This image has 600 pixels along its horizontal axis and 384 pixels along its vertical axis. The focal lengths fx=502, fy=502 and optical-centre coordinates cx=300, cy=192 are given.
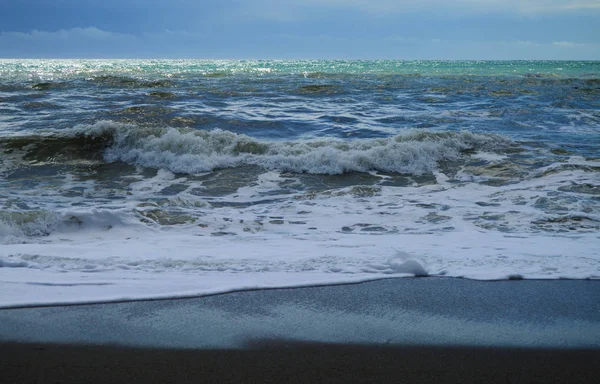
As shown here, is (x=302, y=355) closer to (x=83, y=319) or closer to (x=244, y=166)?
(x=83, y=319)

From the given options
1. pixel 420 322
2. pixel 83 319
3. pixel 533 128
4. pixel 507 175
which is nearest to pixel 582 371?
pixel 420 322

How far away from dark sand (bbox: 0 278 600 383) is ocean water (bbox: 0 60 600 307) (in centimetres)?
27

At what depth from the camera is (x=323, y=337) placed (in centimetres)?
269

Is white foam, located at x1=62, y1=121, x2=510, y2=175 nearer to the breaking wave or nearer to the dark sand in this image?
the breaking wave

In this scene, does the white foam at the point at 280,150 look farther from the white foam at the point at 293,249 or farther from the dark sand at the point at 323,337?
the dark sand at the point at 323,337

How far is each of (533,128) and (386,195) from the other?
715 cm

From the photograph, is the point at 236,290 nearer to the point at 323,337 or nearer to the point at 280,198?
the point at 323,337

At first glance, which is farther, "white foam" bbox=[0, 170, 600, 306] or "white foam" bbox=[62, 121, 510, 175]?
"white foam" bbox=[62, 121, 510, 175]

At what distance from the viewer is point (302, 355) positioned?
2492 mm

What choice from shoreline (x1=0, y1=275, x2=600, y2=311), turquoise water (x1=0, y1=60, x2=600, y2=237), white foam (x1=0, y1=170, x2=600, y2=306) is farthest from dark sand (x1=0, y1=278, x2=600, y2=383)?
turquoise water (x1=0, y1=60, x2=600, y2=237)

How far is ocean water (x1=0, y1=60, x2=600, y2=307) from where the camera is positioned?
12.4 feet

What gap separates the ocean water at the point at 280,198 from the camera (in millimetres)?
3766

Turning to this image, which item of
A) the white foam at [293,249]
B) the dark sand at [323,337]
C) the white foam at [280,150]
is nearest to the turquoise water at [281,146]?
the white foam at [280,150]

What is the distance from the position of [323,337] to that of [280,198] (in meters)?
4.01
